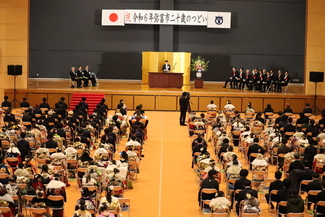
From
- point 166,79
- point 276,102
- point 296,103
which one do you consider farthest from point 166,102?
point 296,103

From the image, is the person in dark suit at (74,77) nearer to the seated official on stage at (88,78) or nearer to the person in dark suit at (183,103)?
the seated official on stage at (88,78)

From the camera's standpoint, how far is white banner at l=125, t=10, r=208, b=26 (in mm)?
40938

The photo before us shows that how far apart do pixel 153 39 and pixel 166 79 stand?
22.5ft

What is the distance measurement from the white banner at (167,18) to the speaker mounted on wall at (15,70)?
9.93m

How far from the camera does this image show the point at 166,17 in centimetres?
4097

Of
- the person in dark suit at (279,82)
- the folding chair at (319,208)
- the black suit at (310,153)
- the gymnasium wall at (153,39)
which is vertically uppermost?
the gymnasium wall at (153,39)

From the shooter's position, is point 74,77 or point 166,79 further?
point 166,79

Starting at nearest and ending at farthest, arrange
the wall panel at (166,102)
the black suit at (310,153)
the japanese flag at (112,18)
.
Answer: the black suit at (310,153), the wall panel at (166,102), the japanese flag at (112,18)

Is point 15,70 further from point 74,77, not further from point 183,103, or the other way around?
point 183,103

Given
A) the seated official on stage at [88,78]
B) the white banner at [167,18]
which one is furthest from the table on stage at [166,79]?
the white banner at [167,18]

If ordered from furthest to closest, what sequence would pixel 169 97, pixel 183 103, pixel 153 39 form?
pixel 153 39 → pixel 169 97 → pixel 183 103

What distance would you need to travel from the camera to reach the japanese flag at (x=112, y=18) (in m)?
41.5

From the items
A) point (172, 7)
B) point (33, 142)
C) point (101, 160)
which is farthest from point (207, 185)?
point (172, 7)

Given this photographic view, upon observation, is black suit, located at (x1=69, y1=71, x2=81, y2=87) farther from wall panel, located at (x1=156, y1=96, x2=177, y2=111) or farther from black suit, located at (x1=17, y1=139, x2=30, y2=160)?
black suit, located at (x1=17, y1=139, x2=30, y2=160)
